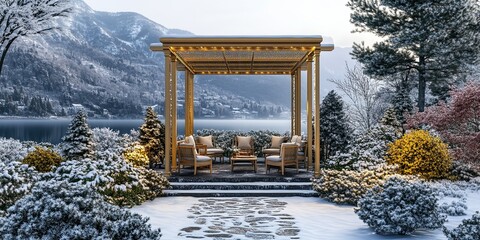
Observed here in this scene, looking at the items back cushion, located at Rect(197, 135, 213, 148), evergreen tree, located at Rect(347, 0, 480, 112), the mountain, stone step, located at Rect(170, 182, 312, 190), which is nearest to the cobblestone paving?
stone step, located at Rect(170, 182, 312, 190)

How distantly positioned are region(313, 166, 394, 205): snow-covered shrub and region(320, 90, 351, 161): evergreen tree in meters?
5.91

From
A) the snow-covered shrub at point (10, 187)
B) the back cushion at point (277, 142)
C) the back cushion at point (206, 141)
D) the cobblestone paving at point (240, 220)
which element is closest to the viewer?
the cobblestone paving at point (240, 220)

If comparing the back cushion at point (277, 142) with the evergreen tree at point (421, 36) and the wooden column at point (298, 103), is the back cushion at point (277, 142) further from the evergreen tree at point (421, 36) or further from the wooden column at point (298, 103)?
the evergreen tree at point (421, 36)

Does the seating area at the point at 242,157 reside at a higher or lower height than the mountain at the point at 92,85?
lower

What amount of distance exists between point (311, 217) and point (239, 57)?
6045 millimetres

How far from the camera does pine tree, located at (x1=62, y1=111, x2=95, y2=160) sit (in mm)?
12984

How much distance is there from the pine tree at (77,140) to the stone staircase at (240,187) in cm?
463

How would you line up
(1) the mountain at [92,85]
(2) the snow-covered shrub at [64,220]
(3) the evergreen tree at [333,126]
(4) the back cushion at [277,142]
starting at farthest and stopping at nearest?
(1) the mountain at [92,85] → (3) the evergreen tree at [333,126] → (4) the back cushion at [277,142] → (2) the snow-covered shrub at [64,220]

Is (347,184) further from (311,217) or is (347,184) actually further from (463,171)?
(463,171)

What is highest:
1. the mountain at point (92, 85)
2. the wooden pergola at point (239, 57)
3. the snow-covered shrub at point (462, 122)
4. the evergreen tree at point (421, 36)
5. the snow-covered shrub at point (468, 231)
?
the mountain at point (92, 85)

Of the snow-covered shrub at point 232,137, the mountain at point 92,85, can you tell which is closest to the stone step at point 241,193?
the snow-covered shrub at point 232,137

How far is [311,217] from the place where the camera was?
22.3 ft

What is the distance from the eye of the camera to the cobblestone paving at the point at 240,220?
5633mm

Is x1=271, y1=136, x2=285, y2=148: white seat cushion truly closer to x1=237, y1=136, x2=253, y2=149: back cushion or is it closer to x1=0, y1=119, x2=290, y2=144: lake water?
x1=237, y1=136, x2=253, y2=149: back cushion
